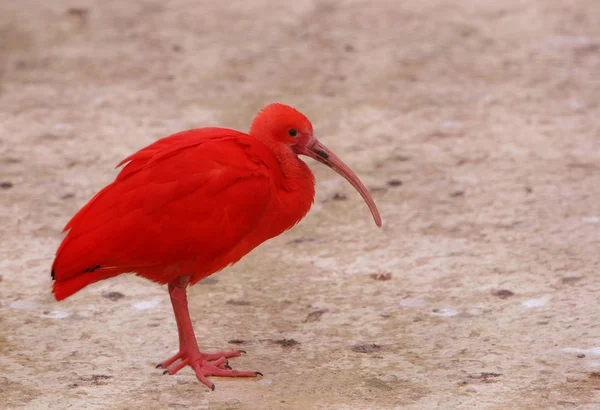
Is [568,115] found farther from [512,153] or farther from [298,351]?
[298,351]

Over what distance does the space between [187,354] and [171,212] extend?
0.63 metres

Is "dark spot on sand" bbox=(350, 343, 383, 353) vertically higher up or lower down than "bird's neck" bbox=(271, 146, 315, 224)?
lower down

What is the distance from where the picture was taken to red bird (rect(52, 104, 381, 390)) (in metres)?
4.14

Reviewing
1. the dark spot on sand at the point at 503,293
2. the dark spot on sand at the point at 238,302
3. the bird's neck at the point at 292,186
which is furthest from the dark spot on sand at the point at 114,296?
the dark spot on sand at the point at 503,293

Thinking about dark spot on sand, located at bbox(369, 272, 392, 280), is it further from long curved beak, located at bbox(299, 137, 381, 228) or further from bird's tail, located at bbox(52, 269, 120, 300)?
bird's tail, located at bbox(52, 269, 120, 300)

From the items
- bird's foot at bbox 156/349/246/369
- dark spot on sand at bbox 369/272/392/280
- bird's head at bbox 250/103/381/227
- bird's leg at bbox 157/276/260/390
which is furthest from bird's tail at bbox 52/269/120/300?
dark spot on sand at bbox 369/272/392/280

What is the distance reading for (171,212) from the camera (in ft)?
13.7

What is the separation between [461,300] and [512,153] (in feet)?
6.64

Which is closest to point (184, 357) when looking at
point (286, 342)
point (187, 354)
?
point (187, 354)

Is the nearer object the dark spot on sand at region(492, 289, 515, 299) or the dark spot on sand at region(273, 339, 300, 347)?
the dark spot on sand at region(273, 339, 300, 347)

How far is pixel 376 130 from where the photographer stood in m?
7.20

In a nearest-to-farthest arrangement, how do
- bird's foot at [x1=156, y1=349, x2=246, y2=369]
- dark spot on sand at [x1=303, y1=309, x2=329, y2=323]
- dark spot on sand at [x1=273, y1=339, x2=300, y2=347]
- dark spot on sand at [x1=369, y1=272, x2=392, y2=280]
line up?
bird's foot at [x1=156, y1=349, x2=246, y2=369], dark spot on sand at [x1=273, y1=339, x2=300, y2=347], dark spot on sand at [x1=303, y1=309, x2=329, y2=323], dark spot on sand at [x1=369, y1=272, x2=392, y2=280]

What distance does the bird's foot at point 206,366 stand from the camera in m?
4.30

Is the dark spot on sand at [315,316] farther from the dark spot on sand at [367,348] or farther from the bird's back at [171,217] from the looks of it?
the bird's back at [171,217]
